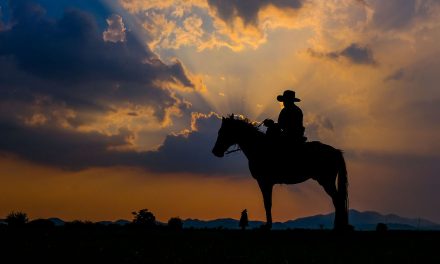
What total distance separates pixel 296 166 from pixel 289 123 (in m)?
1.62

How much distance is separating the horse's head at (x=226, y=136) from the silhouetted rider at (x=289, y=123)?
4.87 feet

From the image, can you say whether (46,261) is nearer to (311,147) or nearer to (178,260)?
A: (178,260)

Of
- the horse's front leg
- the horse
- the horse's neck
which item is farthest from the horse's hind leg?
the horse's neck

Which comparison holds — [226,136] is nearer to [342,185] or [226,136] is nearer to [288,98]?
[288,98]

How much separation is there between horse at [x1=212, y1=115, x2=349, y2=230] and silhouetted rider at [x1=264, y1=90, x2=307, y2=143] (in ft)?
0.89

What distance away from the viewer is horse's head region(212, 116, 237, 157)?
22.2 metres

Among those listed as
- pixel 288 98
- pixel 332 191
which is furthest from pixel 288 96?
pixel 332 191

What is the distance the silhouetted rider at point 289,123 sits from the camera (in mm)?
20828

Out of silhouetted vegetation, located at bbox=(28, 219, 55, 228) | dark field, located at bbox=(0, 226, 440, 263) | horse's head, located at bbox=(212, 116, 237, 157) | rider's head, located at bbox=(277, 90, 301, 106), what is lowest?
dark field, located at bbox=(0, 226, 440, 263)

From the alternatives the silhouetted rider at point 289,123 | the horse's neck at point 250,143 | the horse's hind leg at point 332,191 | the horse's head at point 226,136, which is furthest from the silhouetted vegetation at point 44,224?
the horse's hind leg at point 332,191

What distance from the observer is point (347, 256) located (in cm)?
1092

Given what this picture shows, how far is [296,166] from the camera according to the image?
2097 centimetres

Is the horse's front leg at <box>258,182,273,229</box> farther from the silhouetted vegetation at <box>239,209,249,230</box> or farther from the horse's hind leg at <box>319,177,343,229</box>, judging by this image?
the silhouetted vegetation at <box>239,209,249,230</box>

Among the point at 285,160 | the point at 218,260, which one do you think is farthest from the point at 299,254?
the point at 285,160
